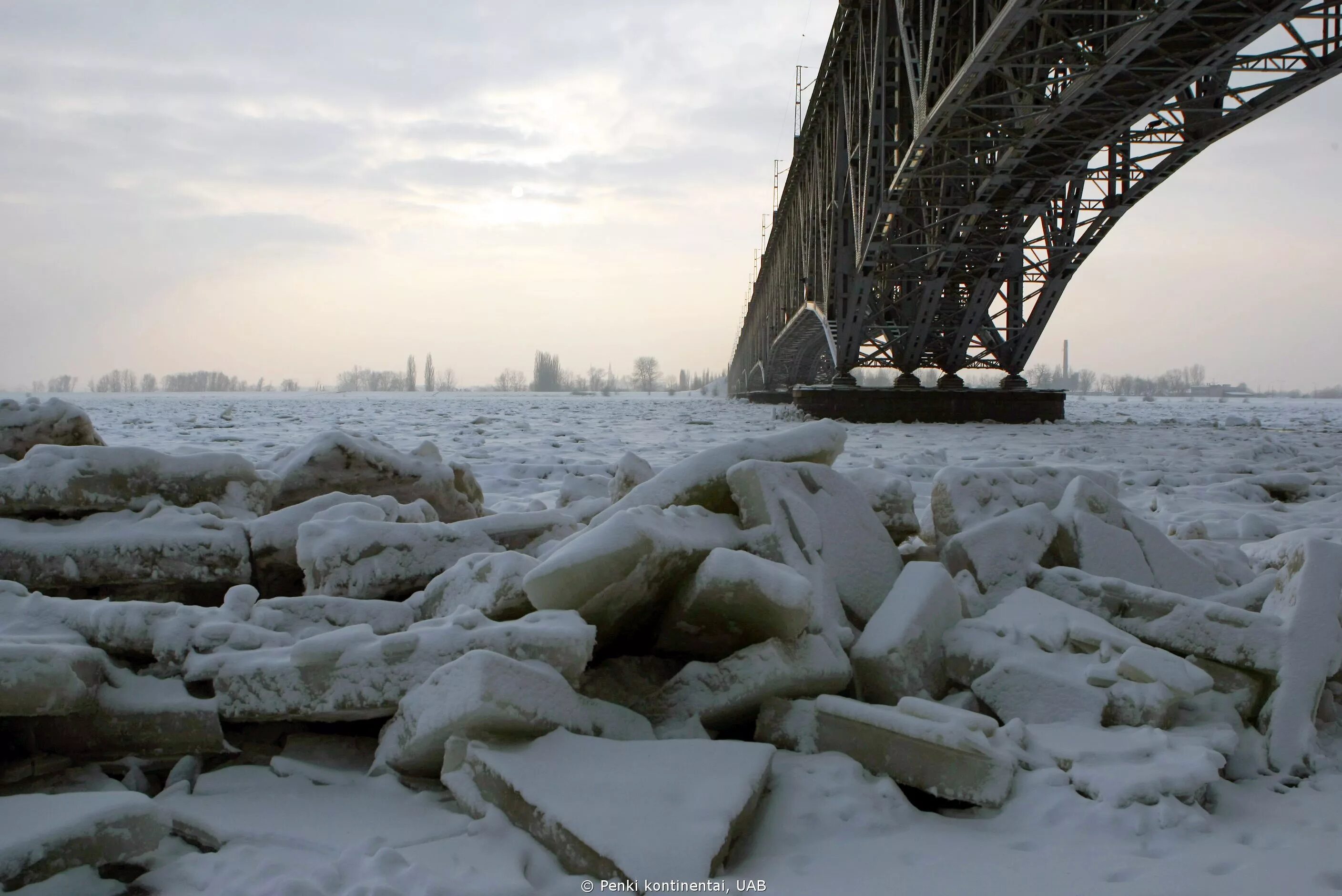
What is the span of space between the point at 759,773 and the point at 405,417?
16396 millimetres

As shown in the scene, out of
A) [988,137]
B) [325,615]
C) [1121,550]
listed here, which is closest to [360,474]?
[325,615]

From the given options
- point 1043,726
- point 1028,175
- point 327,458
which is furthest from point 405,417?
point 1043,726

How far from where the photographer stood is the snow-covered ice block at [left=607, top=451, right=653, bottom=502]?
347 centimetres

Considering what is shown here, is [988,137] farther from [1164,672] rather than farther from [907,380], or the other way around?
[1164,672]

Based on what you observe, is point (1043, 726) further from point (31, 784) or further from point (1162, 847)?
point (31, 784)

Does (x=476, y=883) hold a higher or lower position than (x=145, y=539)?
lower

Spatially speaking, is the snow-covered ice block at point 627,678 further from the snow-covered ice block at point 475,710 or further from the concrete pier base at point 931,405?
the concrete pier base at point 931,405

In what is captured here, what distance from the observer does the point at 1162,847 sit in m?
Answer: 1.61

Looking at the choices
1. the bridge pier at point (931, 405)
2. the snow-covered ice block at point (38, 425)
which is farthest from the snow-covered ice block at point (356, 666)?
the bridge pier at point (931, 405)

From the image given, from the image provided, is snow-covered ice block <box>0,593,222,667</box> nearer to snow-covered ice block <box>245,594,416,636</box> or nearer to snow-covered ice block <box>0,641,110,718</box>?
snow-covered ice block <box>245,594,416,636</box>

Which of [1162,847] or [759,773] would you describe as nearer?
[1162,847]

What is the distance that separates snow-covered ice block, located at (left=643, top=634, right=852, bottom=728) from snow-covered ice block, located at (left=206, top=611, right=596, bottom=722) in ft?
0.87

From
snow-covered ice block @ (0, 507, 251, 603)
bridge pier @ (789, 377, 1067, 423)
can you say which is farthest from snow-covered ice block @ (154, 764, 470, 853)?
bridge pier @ (789, 377, 1067, 423)

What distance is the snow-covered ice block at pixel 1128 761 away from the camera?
176cm
